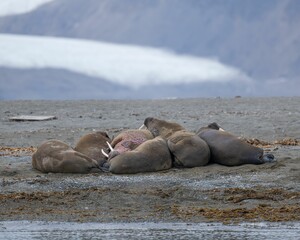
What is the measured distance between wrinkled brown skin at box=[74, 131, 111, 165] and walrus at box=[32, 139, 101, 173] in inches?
12.8

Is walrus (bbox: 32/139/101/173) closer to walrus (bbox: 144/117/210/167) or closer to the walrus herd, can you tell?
the walrus herd

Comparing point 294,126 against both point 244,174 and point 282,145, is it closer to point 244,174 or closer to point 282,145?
point 282,145

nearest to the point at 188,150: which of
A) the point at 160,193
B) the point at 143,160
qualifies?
the point at 143,160

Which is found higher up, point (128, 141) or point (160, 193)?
point (128, 141)

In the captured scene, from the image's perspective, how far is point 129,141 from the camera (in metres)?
14.7

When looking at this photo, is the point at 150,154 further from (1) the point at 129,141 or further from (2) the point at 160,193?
(2) the point at 160,193

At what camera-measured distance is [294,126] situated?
2028cm

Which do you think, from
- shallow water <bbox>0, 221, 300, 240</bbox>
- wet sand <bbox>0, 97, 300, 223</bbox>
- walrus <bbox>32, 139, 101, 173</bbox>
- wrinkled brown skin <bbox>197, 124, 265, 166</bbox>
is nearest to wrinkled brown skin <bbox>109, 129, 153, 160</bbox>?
walrus <bbox>32, 139, 101, 173</bbox>

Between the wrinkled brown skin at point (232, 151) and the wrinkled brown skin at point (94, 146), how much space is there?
5.01ft

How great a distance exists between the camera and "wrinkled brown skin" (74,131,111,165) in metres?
14.6

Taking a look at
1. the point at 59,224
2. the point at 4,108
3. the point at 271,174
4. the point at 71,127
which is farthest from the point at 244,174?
the point at 4,108

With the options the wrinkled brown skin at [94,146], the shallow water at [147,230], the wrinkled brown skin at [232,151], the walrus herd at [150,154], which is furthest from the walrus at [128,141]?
the shallow water at [147,230]

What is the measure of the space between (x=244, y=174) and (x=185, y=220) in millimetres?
2596

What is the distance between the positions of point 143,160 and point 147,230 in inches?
136
